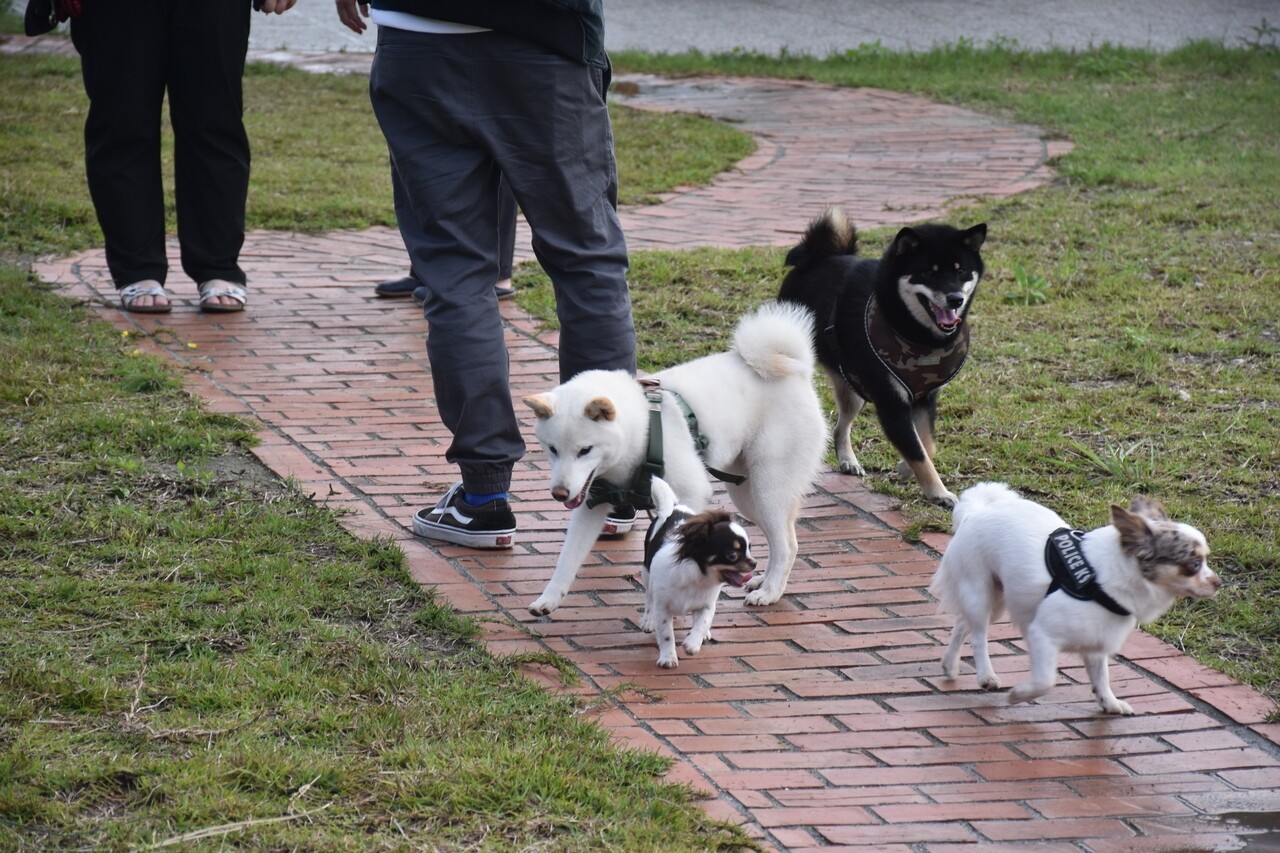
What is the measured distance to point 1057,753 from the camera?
320cm

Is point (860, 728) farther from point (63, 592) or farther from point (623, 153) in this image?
point (623, 153)

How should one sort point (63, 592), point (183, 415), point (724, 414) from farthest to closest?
1. point (183, 415)
2. point (724, 414)
3. point (63, 592)

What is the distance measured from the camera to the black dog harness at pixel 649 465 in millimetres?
3766

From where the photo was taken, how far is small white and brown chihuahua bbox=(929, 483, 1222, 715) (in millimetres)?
3166

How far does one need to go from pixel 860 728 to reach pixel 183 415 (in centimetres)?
288

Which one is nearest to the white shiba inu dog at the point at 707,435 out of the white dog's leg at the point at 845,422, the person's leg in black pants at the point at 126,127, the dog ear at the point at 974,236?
the dog ear at the point at 974,236

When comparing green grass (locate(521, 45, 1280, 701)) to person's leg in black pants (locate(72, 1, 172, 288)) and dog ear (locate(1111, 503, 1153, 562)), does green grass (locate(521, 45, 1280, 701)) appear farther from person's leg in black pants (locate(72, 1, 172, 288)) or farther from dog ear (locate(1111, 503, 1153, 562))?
person's leg in black pants (locate(72, 1, 172, 288))

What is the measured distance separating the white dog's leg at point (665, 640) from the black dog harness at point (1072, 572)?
94 cm

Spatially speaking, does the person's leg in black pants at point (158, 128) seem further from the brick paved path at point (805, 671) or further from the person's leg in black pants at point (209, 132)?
the brick paved path at point (805, 671)

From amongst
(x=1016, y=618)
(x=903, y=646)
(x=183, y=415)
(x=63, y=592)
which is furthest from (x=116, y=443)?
(x=1016, y=618)

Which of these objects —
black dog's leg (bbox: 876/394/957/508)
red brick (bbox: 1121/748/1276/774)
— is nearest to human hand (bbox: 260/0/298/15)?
black dog's leg (bbox: 876/394/957/508)

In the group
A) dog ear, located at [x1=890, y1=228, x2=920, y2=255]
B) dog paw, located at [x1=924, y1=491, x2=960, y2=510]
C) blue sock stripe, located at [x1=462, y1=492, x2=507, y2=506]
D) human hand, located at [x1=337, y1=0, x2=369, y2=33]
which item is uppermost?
human hand, located at [x1=337, y1=0, x2=369, y2=33]

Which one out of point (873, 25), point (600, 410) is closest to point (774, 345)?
point (600, 410)

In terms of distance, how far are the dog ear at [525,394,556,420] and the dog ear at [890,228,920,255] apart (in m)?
1.55
